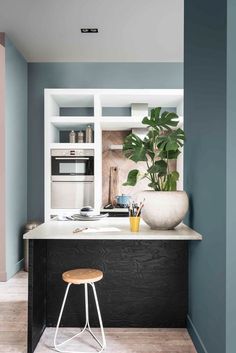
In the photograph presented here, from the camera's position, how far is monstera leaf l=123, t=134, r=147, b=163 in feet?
8.79

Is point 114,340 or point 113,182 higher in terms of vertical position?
point 113,182

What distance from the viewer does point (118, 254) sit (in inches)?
111

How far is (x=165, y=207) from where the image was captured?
8.46 feet

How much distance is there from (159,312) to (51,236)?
3.58 feet

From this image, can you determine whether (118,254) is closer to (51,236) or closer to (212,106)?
(51,236)

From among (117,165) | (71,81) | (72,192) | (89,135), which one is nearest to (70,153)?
(89,135)

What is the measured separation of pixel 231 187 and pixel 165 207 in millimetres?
788

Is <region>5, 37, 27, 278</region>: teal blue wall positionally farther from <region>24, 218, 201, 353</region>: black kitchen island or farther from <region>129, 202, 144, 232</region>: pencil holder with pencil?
<region>129, 202, 144, 232</region>: pencil holder with pencil

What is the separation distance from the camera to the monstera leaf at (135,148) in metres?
2.68

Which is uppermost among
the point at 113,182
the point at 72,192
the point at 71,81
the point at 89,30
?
the point at 89,30

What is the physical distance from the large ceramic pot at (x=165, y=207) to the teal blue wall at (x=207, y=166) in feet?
0.35

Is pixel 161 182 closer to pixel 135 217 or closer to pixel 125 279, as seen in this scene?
pixel 135 217

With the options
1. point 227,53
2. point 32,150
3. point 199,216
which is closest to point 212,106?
point 227,53

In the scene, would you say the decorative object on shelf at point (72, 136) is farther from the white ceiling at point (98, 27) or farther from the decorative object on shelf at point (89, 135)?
the white ceiling at point (98, 27)
